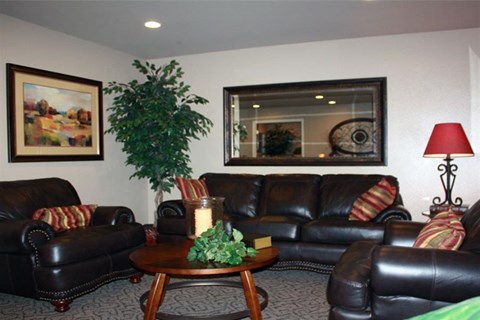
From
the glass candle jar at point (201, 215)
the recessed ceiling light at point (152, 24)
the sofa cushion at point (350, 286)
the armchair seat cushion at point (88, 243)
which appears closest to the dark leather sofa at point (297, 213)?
the armchair seat cushion at point (88, 243)

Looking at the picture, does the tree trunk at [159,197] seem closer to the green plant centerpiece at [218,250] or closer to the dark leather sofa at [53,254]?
the dark leather sofa at [53,254]

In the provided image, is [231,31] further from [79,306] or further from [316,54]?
[79,306]

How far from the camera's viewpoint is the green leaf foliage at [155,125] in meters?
5.05

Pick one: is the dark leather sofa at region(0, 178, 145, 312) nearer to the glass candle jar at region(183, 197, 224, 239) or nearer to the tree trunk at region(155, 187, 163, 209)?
the glass candle jar at region(183, 197, 224, 239)

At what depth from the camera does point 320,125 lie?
5.24 m

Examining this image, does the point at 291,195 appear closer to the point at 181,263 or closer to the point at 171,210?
the point at 171,210

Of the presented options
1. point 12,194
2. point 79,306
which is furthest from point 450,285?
point 12,194

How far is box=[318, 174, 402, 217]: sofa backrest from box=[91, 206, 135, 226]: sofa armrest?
1958 millimetres

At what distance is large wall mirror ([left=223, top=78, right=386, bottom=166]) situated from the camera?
198 inches

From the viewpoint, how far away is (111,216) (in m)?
3.98

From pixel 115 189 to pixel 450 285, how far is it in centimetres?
433

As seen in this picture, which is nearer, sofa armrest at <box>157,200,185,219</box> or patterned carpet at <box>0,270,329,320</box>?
patterned carpet at <box>0,270,329,320</box>

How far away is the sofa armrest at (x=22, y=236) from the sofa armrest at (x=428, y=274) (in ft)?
7.81

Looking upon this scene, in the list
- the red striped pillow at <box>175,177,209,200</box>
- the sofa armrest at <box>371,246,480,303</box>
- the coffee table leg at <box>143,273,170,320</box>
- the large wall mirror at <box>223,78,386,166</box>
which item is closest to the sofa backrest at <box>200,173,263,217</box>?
the red striped pillow at <box>175,177,209,200</box>
